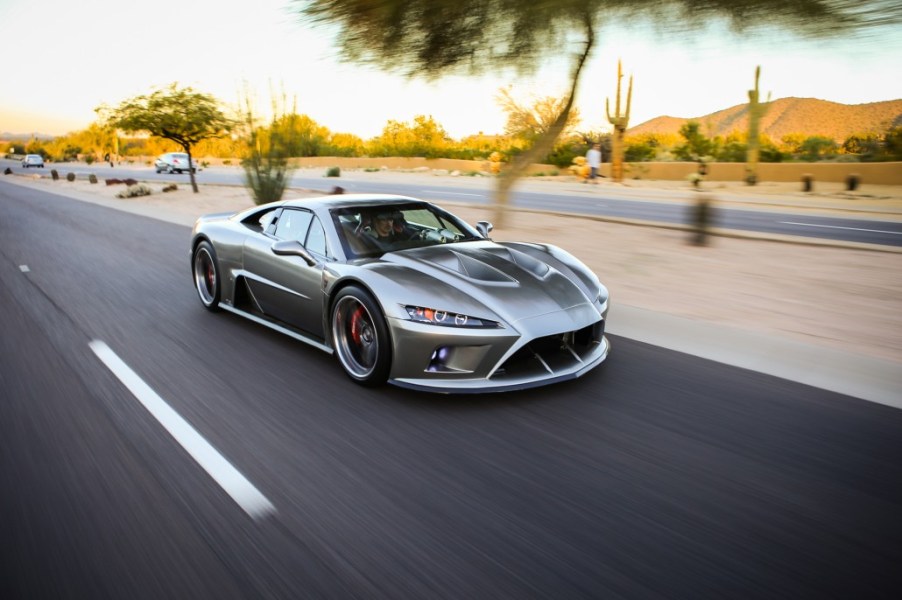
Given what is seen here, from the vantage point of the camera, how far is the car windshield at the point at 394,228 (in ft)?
16.8

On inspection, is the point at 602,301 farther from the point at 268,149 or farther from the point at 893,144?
the point at 893,144

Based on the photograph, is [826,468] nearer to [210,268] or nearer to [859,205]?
[210,268]

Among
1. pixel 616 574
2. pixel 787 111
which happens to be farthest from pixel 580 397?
pixel 787 111

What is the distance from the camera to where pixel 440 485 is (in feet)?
10.6

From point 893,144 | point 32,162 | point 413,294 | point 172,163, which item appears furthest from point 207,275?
point 32,162

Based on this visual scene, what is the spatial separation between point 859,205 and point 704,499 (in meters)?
22.3

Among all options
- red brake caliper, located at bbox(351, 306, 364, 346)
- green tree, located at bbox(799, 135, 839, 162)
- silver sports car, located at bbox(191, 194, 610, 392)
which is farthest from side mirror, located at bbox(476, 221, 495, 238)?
green tree, located at bbox(799, 135, 839, 162)

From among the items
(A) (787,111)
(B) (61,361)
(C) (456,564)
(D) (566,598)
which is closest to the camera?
(D) (566,598)

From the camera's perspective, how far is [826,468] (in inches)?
→ 134

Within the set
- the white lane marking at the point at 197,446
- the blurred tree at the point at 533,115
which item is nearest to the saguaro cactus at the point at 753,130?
the blurred tree at the point at 533,115

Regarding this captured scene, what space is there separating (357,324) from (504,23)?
7.22 meters

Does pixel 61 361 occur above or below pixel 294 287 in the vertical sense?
below

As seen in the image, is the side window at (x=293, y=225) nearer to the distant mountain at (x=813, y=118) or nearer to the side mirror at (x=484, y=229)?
the side mirror at (x=484, y=229)

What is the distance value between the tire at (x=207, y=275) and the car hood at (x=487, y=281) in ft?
8.22
